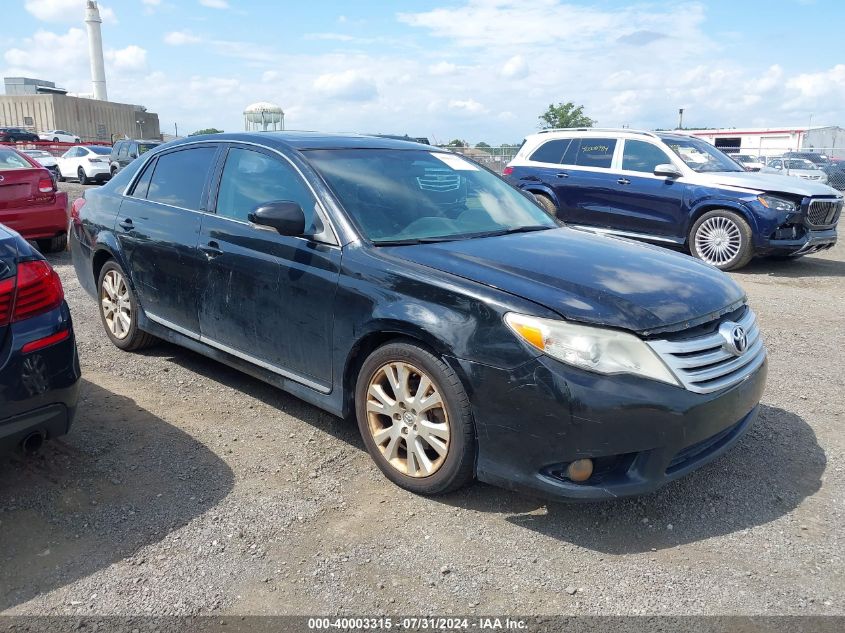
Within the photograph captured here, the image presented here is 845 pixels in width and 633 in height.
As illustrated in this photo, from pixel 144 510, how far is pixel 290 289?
1.29 meters

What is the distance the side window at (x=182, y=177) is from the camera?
4.57 meters

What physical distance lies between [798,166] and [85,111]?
79.5 meters

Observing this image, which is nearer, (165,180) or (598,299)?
(598,299)

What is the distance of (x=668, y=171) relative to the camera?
9.51 meters

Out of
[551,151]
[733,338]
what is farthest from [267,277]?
[551,151]

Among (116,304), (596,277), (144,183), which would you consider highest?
(144,183)

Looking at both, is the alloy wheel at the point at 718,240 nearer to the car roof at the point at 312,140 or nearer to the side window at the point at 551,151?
the side window at the point at 551,151

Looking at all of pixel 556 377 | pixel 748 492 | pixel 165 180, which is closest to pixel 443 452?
pixel 556 377

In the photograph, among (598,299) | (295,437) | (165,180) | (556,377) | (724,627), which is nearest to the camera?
(724,627)

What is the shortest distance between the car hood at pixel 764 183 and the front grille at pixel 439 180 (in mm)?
6228

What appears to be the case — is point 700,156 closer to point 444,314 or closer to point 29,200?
point 444,314

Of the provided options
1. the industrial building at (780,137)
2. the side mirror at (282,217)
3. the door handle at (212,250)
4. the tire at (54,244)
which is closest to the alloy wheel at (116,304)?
the door handle at (212,250)

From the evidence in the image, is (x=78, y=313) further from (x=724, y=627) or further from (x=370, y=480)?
(x=724, y=627)

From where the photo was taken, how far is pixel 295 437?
4027 millimetres
